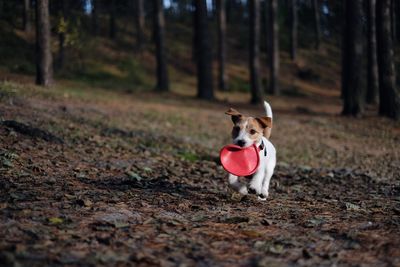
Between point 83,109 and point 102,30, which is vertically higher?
point 102,30

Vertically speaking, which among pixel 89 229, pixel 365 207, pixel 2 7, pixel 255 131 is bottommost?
pixel 365 207

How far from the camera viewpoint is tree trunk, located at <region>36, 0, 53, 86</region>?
57.5 ft

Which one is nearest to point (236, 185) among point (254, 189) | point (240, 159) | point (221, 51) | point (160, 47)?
point (254, 189)

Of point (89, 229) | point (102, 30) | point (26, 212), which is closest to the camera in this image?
point (89, 229)

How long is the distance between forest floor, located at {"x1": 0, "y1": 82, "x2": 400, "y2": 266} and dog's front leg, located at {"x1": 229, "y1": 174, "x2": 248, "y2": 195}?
0.11 m

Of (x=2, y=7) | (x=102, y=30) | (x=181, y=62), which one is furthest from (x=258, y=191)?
(x=102, y=30)

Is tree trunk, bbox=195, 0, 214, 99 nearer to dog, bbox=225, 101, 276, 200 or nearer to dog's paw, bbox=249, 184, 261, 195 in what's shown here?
dog, bbox=225, 101, 276, 200

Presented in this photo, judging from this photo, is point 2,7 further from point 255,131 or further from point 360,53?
point 255,131

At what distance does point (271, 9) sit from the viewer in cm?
3216

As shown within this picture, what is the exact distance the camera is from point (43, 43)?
58.4 ft

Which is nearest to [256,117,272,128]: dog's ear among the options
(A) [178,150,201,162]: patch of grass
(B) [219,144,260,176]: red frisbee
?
(B) [219,144,260,176]: red frisbee

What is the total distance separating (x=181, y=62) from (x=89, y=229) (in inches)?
1443

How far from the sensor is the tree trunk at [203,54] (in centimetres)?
2502

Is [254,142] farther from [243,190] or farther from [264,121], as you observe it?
[243,190]
